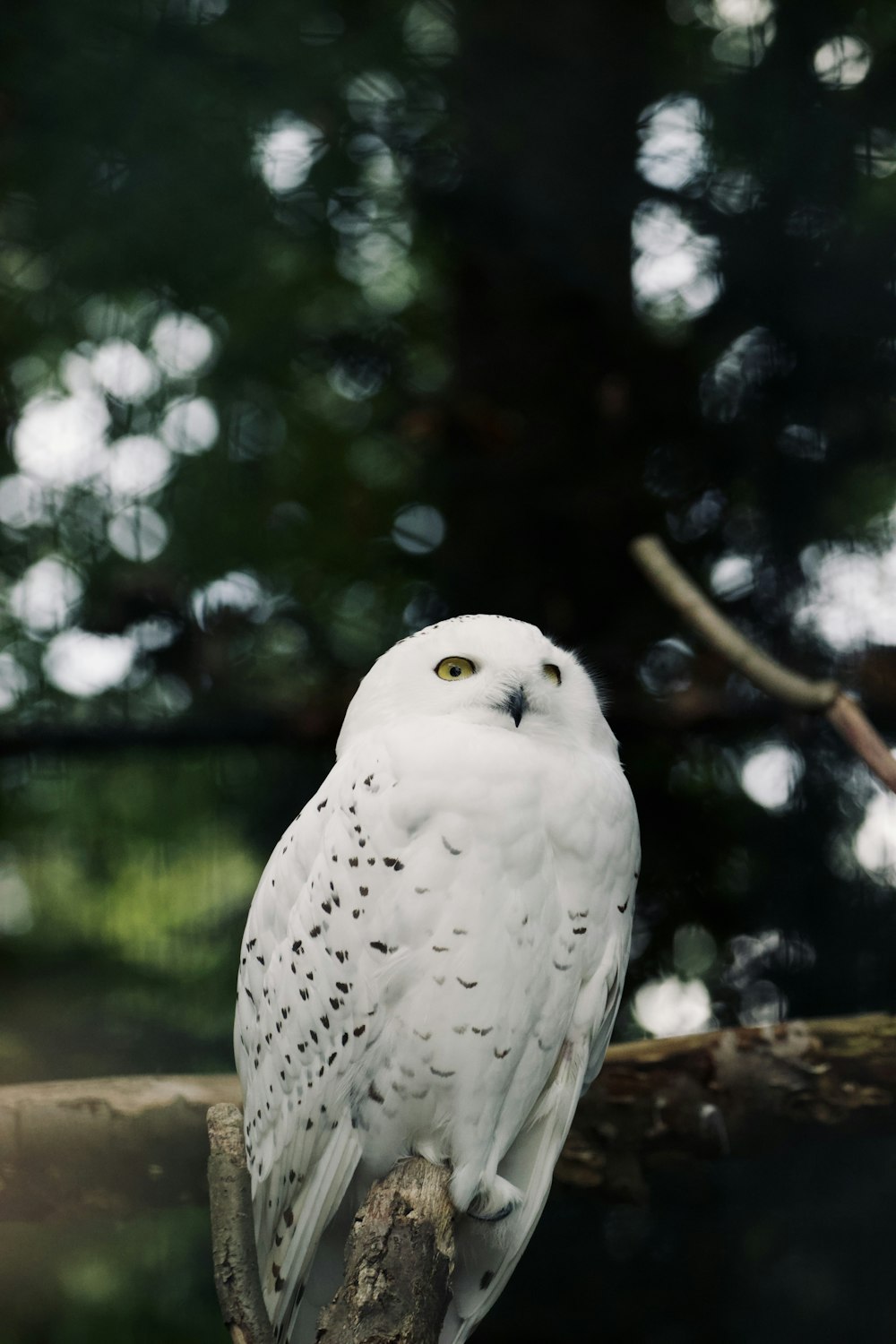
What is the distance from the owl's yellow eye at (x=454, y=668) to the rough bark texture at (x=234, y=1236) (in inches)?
13.4

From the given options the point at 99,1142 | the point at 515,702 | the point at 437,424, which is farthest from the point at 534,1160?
the point at 437,424

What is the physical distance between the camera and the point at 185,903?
57.2 inches

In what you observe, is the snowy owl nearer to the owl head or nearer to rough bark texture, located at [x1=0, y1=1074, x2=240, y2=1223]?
the owl head

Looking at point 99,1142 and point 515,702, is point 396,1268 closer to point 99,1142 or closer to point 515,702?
point 515,702

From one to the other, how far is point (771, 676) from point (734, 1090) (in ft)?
1.41

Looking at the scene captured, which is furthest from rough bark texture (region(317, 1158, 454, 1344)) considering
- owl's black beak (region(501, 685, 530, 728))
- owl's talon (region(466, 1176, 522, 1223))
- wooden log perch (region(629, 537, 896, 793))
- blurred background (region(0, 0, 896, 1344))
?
blurred background (region(0, 0, 896, 1344))

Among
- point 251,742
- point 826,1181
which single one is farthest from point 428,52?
point 826,1181

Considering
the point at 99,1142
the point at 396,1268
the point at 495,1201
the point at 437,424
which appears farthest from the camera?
the point at 437,424

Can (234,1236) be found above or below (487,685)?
below

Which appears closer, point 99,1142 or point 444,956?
point 444,956

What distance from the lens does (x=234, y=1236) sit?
709 mm

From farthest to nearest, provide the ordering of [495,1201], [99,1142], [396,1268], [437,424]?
[437,424], [99,1142], [495,1201], [396,1268]

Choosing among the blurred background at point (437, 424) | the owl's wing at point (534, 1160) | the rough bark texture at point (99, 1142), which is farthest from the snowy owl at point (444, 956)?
the blurred background at point (437, 424)

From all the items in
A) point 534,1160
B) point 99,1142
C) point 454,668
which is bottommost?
point 99,1142
